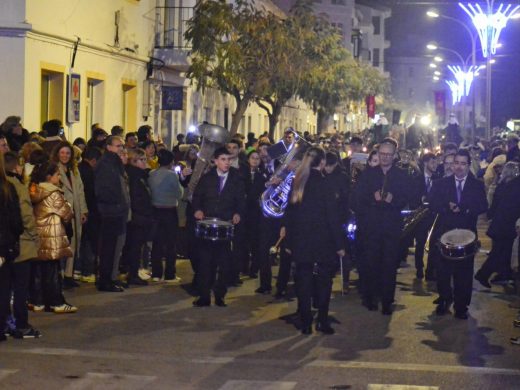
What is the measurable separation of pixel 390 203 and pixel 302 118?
5077 centimetres

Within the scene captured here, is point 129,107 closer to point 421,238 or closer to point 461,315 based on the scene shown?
point 421,238

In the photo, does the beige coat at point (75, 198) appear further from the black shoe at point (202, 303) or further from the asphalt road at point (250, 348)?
the black shoe at point (202, 303)

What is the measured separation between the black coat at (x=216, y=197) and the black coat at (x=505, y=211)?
12.5ft

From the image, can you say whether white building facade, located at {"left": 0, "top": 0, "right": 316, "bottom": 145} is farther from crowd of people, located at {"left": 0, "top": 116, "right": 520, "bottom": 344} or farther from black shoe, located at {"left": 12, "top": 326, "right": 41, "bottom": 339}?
black shoe, located at {"left": 12, "top": 326, "right": 41, "bottom": 339}

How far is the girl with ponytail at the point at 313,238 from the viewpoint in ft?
36.0

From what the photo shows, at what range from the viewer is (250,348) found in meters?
10.1

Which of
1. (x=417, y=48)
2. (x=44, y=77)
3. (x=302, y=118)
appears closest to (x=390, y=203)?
(x=44, y=77)

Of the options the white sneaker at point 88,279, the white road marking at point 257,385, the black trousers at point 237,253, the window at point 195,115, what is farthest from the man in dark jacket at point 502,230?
the window at point 195,115

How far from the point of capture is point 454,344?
10.6 m

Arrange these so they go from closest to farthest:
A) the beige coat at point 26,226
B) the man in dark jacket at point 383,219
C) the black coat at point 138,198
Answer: the beige coat at point 26,226, the man in dark jacket at point 383,219, the black coat at point 138,198

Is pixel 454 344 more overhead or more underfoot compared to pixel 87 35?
more underfoot

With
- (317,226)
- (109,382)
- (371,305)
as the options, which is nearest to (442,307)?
(371,305)

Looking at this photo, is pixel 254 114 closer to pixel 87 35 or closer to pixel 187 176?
pixel 87 35

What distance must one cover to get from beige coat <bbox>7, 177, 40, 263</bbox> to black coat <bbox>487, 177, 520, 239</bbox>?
672 cm
